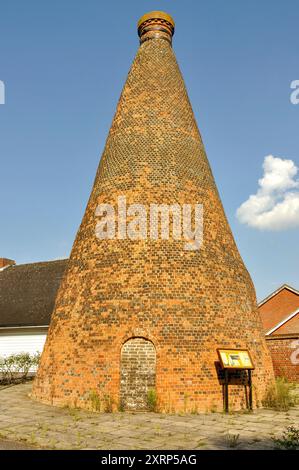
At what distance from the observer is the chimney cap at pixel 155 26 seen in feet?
52.5

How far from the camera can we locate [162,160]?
12.8 metres

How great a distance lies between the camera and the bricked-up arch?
1007 cm

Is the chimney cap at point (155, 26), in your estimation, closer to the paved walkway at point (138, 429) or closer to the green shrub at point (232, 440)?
the paved walkway at point (138, 429)

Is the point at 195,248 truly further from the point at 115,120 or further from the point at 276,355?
the point at 276,355

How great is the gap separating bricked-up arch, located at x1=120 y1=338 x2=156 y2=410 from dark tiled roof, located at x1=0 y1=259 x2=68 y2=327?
A: 1264 centimetres

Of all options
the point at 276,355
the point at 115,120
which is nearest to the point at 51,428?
the point at 115,120

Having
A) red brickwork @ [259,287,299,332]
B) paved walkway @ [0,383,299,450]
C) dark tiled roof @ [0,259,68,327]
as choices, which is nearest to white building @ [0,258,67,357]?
dark tiled roof @ [0,259,68,327]

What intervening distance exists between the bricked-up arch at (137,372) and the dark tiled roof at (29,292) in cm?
1264

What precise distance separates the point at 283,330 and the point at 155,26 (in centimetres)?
1830

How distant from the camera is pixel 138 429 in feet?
26.5

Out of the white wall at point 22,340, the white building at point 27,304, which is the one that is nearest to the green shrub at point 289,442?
the white building at point 27,304

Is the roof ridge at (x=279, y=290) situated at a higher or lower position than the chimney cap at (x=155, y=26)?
lower

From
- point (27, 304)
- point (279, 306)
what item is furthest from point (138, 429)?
point (279, 306)

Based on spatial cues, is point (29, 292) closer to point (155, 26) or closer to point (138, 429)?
point (155, 26)
